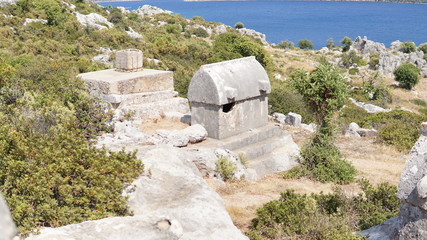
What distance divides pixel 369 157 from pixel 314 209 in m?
9.18

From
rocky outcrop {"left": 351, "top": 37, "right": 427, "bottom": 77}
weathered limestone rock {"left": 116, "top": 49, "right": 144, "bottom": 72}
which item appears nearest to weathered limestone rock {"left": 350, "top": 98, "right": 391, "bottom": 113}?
rocky outcrop {"left": 351, "top": 37, "right": 427, "bottom": 77}

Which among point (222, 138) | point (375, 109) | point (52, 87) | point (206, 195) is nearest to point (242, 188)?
point (222, 138)

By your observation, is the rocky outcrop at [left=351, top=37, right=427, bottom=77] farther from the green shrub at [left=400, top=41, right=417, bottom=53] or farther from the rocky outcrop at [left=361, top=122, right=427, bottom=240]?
the rocky outcrop at [left=361, top=122, right=427, bottom=240]

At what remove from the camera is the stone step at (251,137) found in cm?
1315

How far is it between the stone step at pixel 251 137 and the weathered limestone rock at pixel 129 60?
416cm

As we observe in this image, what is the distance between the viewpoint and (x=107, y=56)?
30250 mm

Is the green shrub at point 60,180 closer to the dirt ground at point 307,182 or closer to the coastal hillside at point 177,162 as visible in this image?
the coastal hillside at point 177,162

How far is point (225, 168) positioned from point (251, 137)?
216cm

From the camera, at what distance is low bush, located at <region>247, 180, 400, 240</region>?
808cm

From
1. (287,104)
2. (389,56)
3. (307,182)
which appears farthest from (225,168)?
(389,56)

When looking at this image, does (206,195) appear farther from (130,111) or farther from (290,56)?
(290,56)

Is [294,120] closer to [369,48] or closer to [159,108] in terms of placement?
[159,108]

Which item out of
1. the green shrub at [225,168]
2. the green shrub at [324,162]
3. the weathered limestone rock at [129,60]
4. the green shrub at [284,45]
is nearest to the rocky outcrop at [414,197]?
the green shrub at [225,168]

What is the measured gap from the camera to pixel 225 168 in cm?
1196
